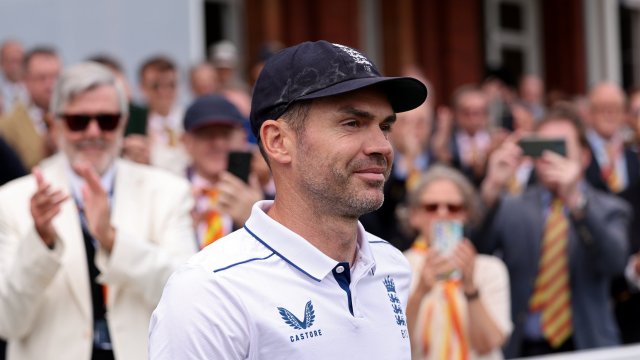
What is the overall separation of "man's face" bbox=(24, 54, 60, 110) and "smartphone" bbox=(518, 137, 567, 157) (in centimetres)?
288

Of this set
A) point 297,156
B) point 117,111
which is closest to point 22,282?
point 117,111

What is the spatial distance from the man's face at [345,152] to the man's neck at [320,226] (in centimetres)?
4

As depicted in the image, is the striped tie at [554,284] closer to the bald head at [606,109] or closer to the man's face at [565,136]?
the man's face at [565,136]

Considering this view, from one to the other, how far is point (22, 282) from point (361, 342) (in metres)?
1.82

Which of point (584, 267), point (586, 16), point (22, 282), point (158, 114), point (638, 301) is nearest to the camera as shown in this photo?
point (22, 282)

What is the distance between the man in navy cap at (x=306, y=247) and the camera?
8.43 feet

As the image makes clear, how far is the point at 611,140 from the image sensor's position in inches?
352

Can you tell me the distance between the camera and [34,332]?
4.24 m

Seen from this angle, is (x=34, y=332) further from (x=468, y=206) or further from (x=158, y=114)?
(x=158, y=114)

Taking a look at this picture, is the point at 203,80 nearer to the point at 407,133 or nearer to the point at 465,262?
the point at 407,133

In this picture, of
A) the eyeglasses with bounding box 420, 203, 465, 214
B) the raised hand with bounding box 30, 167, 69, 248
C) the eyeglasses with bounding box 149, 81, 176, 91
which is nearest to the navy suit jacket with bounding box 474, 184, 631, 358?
the eyeglasses with bounding box 420, 203, 465, 214

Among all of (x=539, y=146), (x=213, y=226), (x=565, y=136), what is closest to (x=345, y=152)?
(x=213, y=226)

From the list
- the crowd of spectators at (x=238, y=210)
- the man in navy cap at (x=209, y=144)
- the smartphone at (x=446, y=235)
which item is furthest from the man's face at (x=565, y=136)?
the man in navy cap at (x=209, y=144)

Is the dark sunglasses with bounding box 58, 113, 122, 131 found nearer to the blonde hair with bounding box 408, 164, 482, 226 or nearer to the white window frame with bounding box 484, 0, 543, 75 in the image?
the blonde hair with bounding box 408, 164, 482, 226
